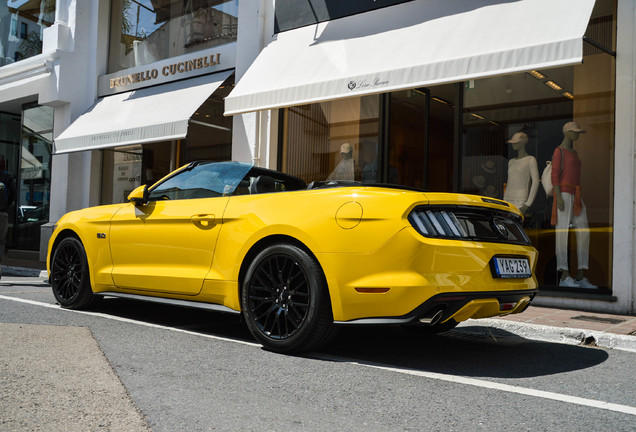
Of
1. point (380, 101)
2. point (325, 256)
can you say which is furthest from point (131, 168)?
point (325, 256)

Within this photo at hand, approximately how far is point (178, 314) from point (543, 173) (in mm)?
5107

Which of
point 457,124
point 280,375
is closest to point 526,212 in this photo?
point 457,124

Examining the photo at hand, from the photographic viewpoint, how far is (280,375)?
3.63 meters

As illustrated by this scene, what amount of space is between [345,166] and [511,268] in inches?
240

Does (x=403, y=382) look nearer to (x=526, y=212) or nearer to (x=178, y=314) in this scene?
(x=178, y=314)

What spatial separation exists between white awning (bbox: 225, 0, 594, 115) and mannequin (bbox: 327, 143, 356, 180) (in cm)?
164

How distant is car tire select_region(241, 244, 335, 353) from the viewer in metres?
4.01

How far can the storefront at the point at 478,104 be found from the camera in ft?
22.8

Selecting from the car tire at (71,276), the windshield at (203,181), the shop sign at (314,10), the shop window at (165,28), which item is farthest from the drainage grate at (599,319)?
the shop window at (165,28)

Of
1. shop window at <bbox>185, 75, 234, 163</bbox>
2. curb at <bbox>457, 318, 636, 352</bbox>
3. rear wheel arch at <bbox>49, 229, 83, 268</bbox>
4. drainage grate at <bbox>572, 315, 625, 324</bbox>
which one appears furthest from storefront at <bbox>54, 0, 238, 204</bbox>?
drainage grate at <bbox>572, 315, 625, 324</bbox>

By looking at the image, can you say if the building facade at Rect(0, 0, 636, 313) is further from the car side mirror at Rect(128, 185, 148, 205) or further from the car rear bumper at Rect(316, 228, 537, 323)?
the car side mirror at Rect(128, 185, 148, 205)

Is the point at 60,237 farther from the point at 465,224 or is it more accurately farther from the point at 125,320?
the point at 465,224

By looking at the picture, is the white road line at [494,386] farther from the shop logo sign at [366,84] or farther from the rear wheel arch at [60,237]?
the shop logo sign at [366,84]

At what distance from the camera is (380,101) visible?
955cm
